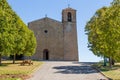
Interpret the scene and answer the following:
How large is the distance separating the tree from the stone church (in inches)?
664

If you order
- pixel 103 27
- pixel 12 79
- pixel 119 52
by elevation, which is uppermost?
pixel 103 27

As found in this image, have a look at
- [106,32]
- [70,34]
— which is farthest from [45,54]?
[106,32]

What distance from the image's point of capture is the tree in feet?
88.1

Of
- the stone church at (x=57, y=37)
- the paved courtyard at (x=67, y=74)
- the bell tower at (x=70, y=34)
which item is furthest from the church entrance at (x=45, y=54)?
the paved courtyard at (x=67, y=74)

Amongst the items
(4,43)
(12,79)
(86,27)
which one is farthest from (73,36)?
(12,79)

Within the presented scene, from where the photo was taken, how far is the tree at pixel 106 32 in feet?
88.1

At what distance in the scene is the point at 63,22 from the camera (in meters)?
67.4

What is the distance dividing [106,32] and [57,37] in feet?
103

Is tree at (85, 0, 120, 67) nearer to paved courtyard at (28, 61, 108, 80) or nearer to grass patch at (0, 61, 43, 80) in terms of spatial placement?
paved courtyard at (28, 61, 108, 80)

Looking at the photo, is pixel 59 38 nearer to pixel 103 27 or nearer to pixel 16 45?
pixel 16 45

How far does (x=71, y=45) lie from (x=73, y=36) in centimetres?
194

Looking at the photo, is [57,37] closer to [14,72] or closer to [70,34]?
[70,34]

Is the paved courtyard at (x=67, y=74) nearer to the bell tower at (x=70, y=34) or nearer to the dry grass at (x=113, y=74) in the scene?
the dry grass at (x=113, y=74)

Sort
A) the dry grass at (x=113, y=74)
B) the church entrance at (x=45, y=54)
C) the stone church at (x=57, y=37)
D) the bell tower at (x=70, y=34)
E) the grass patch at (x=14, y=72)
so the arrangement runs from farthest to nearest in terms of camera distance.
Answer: the church entrance at (x=45, y=54) < the stone church at (x=57, y=37) < the bell tower at (x=70, y=34) < the dry grass at (x=113, y=74) < the grass patch at (x=14, y=72)
